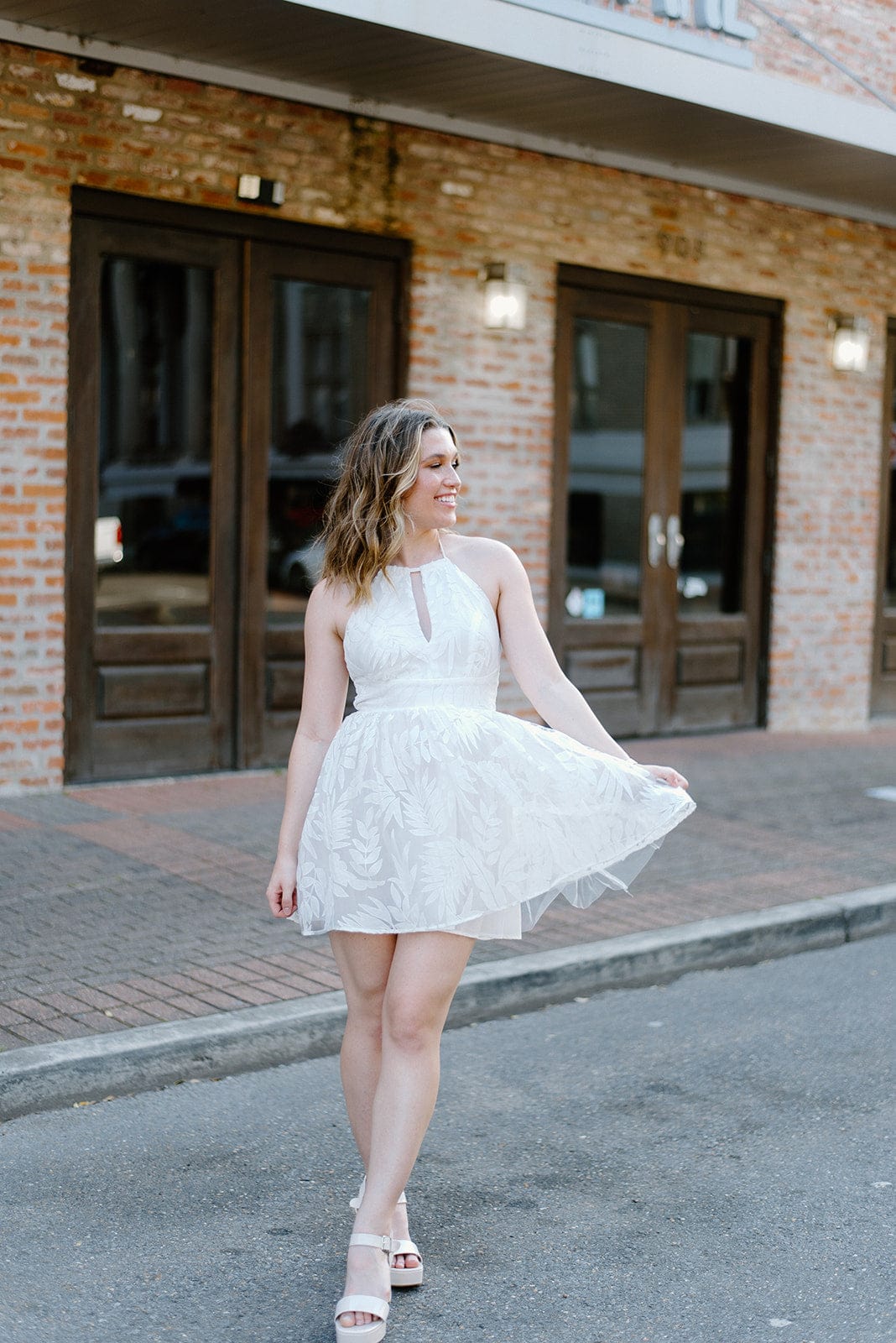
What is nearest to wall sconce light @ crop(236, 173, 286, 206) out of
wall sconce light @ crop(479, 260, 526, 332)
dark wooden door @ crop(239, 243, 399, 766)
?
dark wooden door @ crop(239, 243, 399, 766)

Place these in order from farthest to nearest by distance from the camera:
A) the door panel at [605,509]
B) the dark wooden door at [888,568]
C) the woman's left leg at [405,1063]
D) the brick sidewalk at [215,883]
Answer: the dark wooden door at [888,568] → the door panel at [605,509] → the brick sidewalk at [215,883] → the woman's left leg at [405,1063]

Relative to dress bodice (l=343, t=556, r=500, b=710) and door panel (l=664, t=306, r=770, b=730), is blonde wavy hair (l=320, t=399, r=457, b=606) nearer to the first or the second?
dress bodice (l=343, t=556, r=500, b=710)

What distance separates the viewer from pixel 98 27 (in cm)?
778

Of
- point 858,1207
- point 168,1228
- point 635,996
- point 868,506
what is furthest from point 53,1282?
point 868,506

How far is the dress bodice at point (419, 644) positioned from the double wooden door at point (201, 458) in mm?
5334

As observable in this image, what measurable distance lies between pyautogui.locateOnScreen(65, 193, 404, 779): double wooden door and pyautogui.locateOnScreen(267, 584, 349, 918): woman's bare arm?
520cm

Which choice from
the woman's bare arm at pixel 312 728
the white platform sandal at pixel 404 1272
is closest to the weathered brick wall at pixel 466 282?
the woman's bare arm at pixel 312 728

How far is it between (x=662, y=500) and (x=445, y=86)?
3558mm

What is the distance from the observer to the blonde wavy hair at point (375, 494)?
11.0 feet

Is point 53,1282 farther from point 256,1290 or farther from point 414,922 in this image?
point 414,922

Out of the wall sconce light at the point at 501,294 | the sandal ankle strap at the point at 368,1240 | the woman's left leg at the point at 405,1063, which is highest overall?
the wall sconce light at the point at 501,294

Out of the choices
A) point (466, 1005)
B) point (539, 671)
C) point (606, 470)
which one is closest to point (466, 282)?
point (606, 470)

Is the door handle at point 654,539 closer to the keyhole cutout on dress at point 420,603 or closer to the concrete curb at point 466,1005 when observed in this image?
the concrete curb at point 466,1005

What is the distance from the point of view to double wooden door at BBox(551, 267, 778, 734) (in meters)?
10.7
